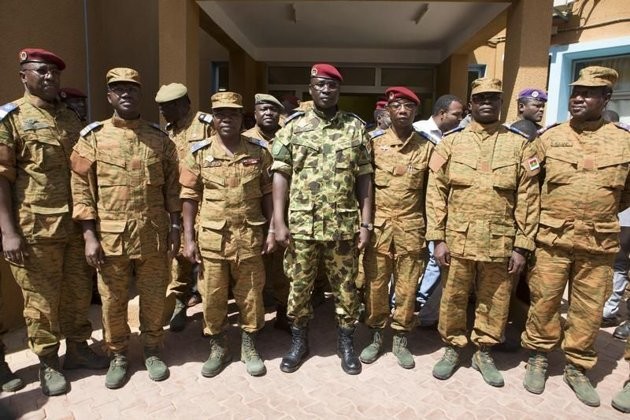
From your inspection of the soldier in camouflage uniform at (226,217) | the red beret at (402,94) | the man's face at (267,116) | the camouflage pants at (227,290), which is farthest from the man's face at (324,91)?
the camouflage pants at (227,290)

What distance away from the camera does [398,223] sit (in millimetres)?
3322

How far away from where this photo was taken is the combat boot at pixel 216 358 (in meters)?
3.26


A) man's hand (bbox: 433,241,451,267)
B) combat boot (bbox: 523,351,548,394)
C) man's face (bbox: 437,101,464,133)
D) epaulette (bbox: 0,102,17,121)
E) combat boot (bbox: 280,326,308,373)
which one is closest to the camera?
epaulette (bbox: 0,102,17,121)

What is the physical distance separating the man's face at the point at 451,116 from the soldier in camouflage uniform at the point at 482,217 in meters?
1.11

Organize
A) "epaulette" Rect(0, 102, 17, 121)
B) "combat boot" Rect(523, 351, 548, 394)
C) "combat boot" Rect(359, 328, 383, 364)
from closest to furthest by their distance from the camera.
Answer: "epaulette" Rect(0, 102, 17, 121) → "combat boot" Rect(523, 351, 548, 394) → "combat boot" Rect(359, 328, 383, 364)

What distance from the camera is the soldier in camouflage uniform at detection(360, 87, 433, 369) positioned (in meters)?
3.32

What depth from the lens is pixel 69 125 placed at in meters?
3.18

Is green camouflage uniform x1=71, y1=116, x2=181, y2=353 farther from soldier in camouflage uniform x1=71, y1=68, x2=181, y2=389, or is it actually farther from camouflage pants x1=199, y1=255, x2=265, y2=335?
camouflage pants x1=199, y1=255, x2=265, y2=335

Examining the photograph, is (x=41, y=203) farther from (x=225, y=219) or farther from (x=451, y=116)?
(x=451, y=116)

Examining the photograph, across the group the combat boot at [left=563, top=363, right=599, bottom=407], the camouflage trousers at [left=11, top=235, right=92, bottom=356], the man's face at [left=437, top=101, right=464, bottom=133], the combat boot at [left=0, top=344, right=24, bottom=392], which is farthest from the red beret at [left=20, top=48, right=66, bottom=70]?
the combat boot at [left=563, top=363, right=599, bottom=407]

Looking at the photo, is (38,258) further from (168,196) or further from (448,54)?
(448,54)

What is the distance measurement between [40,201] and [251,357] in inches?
72.7

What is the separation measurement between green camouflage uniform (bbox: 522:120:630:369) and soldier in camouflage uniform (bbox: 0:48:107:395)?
3.32 meters

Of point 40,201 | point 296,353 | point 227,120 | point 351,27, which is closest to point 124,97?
point 227,120
